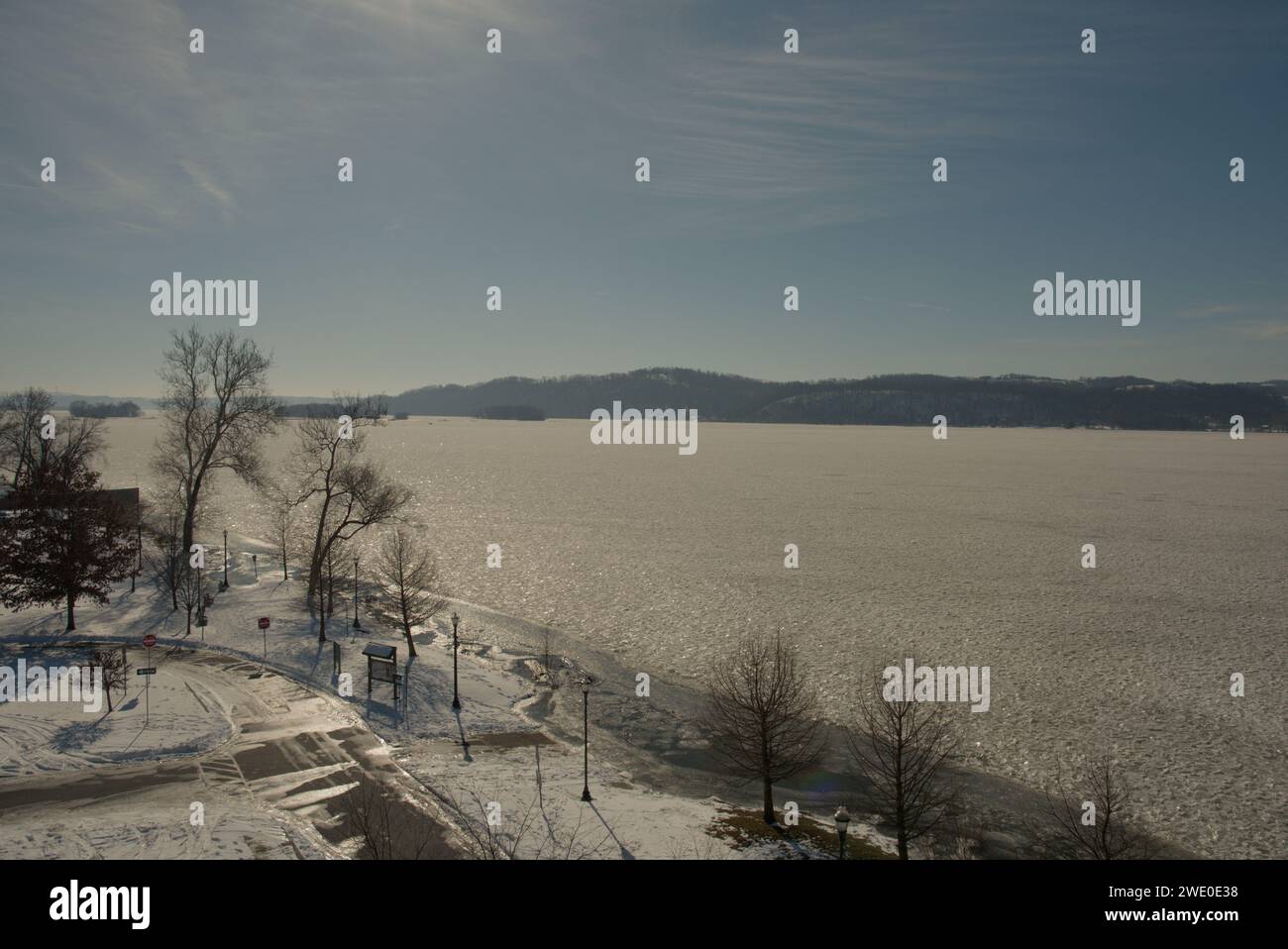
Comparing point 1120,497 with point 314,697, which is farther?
point 1120,497

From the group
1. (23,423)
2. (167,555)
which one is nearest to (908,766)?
(167,555)

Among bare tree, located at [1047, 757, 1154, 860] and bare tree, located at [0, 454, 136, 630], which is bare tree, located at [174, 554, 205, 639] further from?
bare tree, located at [1047, 757, 1154, 860]

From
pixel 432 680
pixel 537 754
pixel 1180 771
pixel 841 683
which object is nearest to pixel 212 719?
pixel 432 680

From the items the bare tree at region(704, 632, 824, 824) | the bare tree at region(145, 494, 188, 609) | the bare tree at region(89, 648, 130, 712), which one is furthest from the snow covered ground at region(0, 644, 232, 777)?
the bare tree at region(704, 632, 824, 824)

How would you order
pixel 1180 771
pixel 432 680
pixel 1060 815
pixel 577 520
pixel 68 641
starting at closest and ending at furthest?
1. pixel 1060 815
2. pixel 1180 771
3. pixel 432 680
4. pixel 68 641
5. pixel 577 520

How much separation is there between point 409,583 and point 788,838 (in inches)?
1008

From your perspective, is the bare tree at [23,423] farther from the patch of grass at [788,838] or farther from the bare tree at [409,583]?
the patch of grass at [788,838]

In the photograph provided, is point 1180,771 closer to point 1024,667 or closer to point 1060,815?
point 1060,815

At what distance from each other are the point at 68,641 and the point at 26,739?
14.1 meters

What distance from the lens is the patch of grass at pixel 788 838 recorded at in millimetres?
18828

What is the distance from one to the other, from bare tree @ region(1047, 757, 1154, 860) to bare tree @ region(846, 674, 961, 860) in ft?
8.69

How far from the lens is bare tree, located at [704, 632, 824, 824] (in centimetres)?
2217
